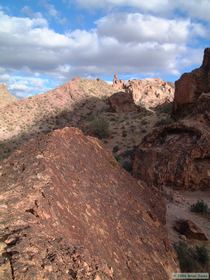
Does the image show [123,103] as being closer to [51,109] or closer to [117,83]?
[51,109]

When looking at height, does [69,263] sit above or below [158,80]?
below

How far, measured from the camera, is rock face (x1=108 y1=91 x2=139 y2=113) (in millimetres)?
41106

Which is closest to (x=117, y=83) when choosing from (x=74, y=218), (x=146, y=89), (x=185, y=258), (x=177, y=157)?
(x=146, y=89)

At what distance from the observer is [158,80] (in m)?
92.3

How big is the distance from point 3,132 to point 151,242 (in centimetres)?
4457

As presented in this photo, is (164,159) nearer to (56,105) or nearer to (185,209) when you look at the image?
(185,209)

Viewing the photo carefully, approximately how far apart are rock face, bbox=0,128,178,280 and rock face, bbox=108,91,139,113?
3352cm

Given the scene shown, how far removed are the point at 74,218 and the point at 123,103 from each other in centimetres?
3742

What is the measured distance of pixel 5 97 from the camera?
6469cm

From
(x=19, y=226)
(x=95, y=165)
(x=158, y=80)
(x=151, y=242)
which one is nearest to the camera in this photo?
(x=19, y=226)

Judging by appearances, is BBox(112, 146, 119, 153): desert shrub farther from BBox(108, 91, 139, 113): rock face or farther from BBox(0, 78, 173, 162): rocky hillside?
BBox(108, 91, 139, 113): rock face

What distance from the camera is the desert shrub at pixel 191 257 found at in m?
7.23

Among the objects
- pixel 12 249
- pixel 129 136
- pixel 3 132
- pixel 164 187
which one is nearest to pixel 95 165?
pixel 12 249

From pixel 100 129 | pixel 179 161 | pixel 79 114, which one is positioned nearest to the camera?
pixel 179 161
